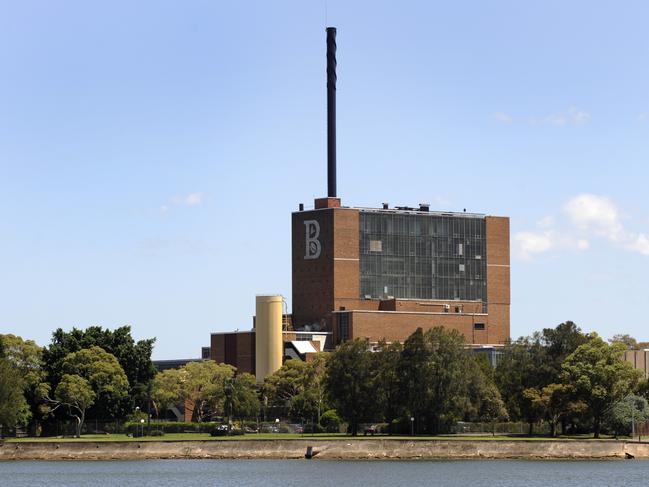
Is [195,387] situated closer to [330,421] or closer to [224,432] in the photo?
[330,421]

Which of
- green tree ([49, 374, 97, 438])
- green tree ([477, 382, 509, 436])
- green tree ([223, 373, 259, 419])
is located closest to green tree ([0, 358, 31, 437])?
green tree ([49, 374, 97, 438])

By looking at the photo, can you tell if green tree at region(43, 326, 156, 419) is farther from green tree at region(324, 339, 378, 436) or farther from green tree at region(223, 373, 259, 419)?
green tree at region(324, 339, 378, 436)

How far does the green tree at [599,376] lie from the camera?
13838 centimetres

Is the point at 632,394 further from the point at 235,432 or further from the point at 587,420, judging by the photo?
the point at 235,432

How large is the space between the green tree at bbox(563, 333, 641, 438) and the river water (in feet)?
61.9

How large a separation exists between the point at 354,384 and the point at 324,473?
40.6m

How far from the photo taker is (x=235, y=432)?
155625mm

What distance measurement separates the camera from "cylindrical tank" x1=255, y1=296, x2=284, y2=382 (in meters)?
195

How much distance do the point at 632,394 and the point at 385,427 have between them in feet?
84.3

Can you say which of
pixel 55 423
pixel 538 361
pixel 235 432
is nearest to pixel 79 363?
pixel 55 423

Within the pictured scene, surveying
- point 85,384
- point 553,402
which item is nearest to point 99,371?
point 85,384

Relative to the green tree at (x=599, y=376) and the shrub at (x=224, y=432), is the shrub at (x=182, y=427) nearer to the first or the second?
the shrub at (x=224, y=432)

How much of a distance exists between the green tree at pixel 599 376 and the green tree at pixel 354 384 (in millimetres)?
19411

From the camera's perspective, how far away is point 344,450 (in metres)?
122
